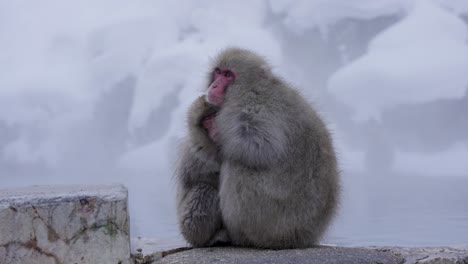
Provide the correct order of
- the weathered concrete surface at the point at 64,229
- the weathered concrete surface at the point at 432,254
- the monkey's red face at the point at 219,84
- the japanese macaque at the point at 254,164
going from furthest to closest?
the weathered concrete surface at the point at 432,254, the monkey's red face at the point at 219,84, the japanese macaque at the point at 254,164, the weathered concrete surface at the point at 64,229

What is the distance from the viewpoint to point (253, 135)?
11.7 feet

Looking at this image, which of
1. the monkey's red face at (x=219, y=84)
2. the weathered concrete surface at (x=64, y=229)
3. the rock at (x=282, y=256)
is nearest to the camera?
the weathered concrete surface at (x=64, y=229)

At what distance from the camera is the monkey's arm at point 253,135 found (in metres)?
3.56

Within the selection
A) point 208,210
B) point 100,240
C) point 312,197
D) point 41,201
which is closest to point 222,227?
point 208,210

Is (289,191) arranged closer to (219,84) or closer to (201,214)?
(201,214)

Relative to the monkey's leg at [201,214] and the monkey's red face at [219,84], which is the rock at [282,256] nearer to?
the monkey's leg at [201,214]

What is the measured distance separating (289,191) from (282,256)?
0.36 m

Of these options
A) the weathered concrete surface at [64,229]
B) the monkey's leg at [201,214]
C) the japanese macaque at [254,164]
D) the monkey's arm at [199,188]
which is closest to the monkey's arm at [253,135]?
the japanese macaque at [254,164]

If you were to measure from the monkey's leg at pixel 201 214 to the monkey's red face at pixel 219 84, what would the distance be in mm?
510

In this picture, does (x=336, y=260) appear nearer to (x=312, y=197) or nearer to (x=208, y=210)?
(x=312, y=197)

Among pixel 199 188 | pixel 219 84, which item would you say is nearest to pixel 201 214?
pixel 199 188

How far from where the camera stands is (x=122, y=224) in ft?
10.9

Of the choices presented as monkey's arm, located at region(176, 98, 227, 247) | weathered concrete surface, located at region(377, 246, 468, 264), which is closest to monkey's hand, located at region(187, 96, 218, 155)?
monkey's arm, located at region(176, 98, 227, 247)

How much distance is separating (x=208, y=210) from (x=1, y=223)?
44.8 inches
